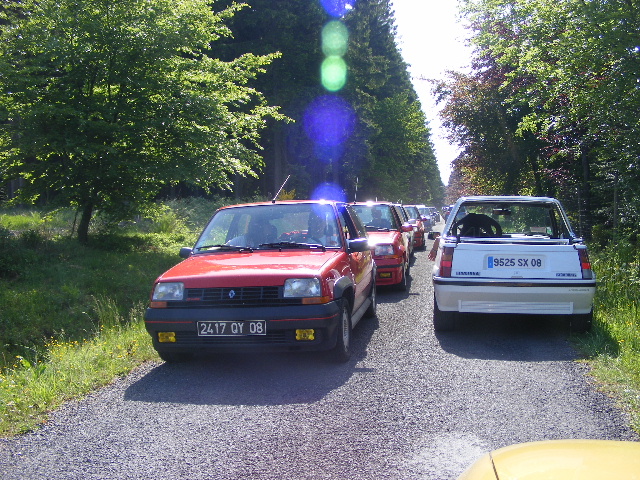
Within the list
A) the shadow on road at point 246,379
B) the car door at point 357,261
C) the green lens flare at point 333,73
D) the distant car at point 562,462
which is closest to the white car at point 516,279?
the car door at point 357,261

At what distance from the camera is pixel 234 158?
50.2ft

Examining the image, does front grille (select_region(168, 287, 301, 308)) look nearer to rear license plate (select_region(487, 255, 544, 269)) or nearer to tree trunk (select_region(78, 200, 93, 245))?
rear license plate (select_region(487, 255, 544, 269))

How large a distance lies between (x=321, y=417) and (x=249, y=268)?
188 cm

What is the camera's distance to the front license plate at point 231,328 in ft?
18.6

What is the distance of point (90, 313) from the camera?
11.5 metres

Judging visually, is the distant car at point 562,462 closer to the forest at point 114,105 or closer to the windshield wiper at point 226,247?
the windshield wiper at point 226,247

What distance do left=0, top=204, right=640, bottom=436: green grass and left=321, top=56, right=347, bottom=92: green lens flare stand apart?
1840 centimetres

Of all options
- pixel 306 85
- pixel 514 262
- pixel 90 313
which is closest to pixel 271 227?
pixel 514 262

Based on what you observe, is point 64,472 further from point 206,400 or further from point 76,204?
point 76,204

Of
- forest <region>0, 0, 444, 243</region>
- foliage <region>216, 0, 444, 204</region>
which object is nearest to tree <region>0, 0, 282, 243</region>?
forest <region>0, 0, 444, 243</region>

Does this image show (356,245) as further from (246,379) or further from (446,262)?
(246,379)

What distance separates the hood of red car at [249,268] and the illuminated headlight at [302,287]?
5 centimetres

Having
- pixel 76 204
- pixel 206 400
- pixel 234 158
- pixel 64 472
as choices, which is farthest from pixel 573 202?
pixel 64 472

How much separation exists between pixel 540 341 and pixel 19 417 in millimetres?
5528
